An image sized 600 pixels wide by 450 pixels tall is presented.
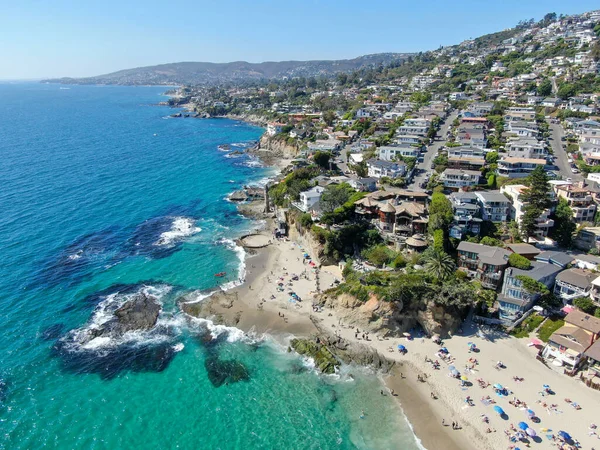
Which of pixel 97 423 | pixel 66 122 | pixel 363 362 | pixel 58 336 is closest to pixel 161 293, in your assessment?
pixel 58 336

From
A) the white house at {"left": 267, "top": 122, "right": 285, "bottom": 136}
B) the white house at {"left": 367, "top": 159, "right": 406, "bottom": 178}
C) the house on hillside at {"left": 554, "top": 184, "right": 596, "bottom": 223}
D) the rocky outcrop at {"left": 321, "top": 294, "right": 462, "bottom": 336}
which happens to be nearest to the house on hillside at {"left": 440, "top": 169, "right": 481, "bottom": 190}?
the white house at {"left": 367, "top": 159, "right": 406, "bottom": 178}

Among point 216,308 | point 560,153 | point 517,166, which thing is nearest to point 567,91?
point 560,153

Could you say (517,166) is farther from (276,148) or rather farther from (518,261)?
(276,148)

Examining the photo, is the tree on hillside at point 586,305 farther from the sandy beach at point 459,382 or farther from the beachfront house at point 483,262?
the beachfront house at point 483,262

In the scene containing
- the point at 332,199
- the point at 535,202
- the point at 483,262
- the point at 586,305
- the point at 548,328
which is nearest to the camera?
the point at 548,328

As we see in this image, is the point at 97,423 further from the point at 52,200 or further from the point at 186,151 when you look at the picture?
the point at 186,151

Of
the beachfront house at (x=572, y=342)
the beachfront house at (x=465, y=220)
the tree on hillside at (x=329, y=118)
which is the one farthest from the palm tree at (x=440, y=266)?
the tree on hillside at (x=329, y=118)
